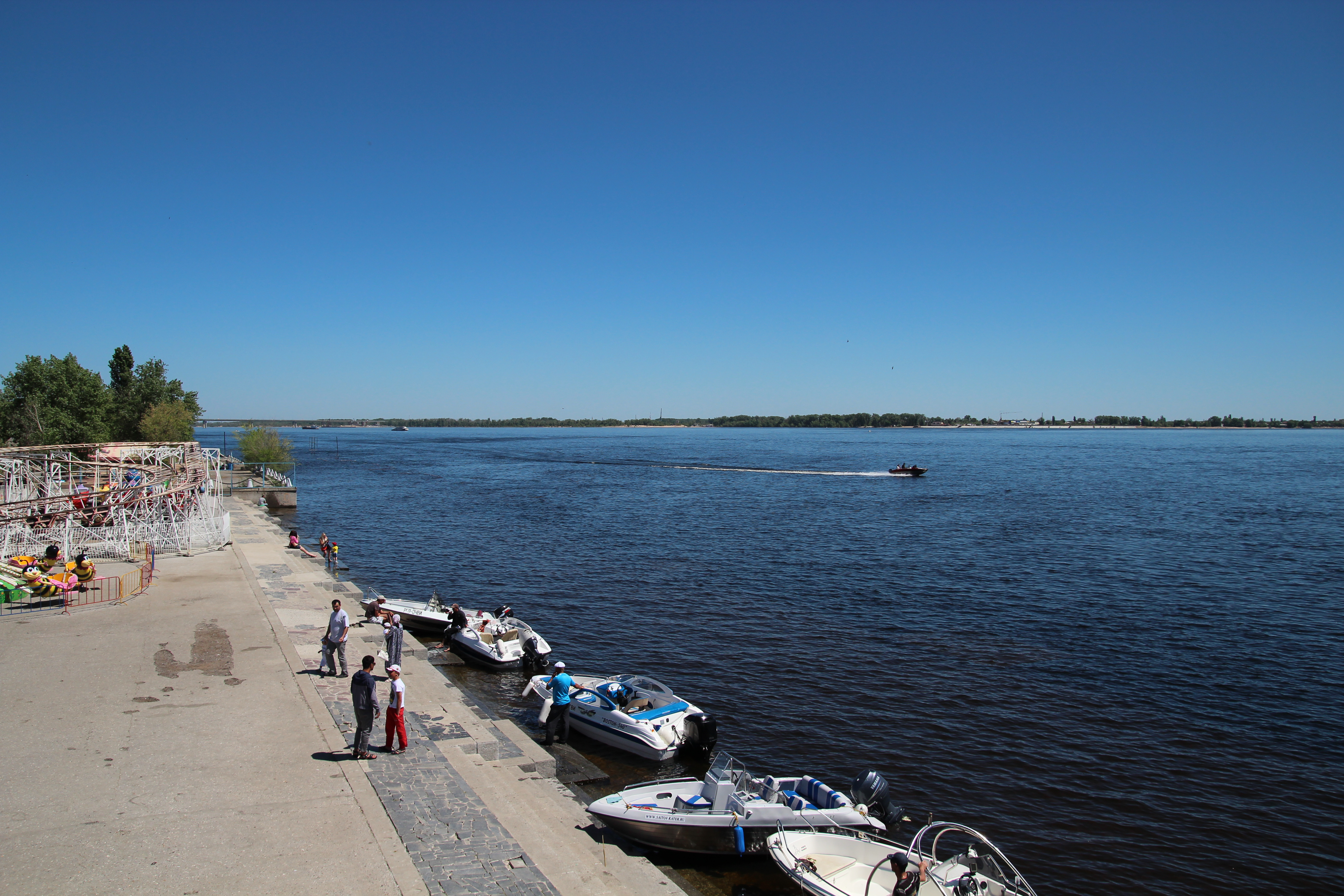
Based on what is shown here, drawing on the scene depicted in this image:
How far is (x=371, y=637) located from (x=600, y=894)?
13316mm

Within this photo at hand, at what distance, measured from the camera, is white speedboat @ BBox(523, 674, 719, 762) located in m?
16.9

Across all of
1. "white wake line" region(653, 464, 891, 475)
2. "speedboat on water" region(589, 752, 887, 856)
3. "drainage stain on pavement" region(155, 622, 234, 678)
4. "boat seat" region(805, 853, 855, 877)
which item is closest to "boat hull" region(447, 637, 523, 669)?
"drainage stain on pavement" region(155, 622, 234, 678)

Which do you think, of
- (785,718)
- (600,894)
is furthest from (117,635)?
(785,718)

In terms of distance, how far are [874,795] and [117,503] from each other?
31140mm

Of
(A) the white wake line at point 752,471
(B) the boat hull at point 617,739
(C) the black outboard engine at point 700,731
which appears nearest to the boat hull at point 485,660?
(B) the boat hull at point 617,739

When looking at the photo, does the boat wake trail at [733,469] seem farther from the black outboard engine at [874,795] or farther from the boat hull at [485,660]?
the black outboard engine at [874,795]

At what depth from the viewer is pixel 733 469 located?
111250mm

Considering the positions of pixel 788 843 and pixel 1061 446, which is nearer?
pixel 788 843

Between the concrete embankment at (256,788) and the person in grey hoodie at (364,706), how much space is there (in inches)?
10.4

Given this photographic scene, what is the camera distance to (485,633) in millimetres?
23266

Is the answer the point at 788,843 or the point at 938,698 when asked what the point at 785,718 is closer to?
the point at 938,698

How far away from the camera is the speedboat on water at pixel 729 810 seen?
12375mm

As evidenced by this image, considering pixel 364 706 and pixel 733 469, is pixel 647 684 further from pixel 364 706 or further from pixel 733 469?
pixel 733 469

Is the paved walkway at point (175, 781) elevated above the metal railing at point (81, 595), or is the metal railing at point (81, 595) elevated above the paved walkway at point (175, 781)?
the metal railing at point (81, 595)
